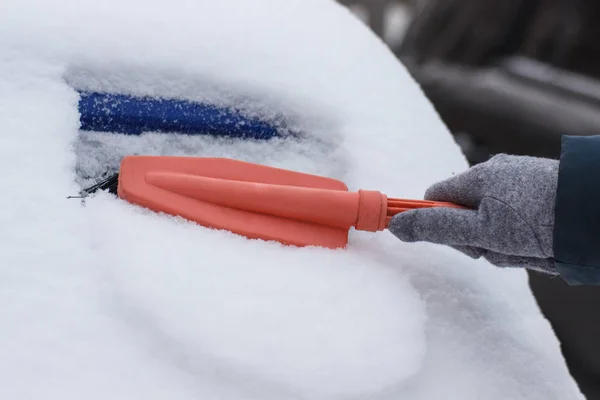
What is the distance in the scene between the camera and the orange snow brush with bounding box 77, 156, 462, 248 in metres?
0.76

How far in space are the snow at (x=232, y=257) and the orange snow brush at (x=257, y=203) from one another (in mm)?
24

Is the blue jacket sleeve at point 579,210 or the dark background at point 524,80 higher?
the dark background at point 524,80

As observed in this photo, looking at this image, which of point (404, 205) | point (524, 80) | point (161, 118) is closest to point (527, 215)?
point (404, 205)

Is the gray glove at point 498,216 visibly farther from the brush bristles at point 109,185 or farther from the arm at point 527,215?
the brush bristles at point 109,185

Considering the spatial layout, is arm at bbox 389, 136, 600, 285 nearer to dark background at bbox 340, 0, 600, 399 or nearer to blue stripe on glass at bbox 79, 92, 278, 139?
blue stripe on glass at bbox 79, 92, 278, 139

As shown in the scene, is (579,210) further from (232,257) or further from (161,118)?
(161,118)

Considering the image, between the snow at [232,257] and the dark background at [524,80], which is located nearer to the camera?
the snow at [232,257]

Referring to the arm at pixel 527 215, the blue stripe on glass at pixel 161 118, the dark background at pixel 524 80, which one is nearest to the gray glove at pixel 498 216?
the arm at pixel 527 215

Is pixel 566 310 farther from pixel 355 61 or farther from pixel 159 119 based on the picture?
pixel 159 119

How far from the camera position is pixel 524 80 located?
6.49 ft

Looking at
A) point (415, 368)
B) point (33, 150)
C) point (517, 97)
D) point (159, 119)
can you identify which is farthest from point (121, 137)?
point (517, 97)

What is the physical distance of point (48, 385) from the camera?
54 centimetres

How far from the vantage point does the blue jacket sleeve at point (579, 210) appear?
2.16 ft

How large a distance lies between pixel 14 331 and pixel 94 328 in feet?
0.24
